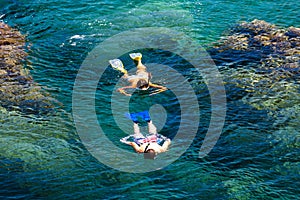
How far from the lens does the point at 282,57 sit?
72.1ft

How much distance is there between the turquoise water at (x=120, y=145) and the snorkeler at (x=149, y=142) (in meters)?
0.65

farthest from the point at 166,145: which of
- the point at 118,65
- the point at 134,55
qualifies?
the point at 134,55

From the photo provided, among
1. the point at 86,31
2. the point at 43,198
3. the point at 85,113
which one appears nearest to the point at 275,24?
the point at 86,31

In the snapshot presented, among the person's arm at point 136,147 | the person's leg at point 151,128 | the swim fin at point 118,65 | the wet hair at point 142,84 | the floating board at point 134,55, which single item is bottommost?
the person's arm at point 136,147

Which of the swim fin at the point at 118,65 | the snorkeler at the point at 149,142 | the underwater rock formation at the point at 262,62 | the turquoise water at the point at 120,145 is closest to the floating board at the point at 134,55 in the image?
the swim fin at the point at 118,65

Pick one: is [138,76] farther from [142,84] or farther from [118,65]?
[118,65]

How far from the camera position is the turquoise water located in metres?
14.8

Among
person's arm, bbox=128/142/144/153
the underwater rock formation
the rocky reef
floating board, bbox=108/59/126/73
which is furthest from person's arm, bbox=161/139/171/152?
floating board, bbox=108/59/126/73

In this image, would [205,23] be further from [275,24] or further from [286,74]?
[286,74]

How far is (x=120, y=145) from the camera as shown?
16.9 metres

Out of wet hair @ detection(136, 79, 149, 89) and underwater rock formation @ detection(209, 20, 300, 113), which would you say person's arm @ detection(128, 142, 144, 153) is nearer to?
wet hair @ detection(136, 79, 149, 89)

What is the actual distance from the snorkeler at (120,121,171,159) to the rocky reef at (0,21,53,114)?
165 inches

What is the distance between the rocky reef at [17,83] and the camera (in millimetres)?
19203

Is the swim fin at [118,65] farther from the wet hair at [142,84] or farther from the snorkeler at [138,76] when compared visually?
the wet hair at [142,84]
